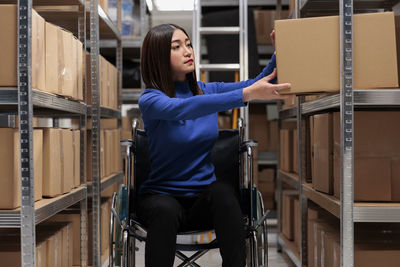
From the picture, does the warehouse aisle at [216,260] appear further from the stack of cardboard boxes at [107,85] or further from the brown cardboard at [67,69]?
the brown cardboard at [67,69]

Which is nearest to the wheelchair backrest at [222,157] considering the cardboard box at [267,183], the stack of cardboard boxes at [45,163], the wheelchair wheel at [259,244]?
the wheelchair wheel at [259,244]

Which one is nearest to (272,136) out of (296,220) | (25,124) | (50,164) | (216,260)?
(296,220)

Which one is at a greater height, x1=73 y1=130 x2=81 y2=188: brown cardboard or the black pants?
x1=73 y1=130 x2=81 y2=188: brown cardboard

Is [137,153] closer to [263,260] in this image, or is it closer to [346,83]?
[263,260]

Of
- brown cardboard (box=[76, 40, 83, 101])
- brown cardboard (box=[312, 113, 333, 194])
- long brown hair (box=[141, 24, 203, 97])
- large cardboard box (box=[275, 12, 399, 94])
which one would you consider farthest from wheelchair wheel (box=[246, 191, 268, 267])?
brown cardboard (box=[76, 40, 83, 101])

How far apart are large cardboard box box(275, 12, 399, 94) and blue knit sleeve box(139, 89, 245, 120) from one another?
0.67 ft

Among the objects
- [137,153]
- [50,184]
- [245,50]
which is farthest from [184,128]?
[245,50]

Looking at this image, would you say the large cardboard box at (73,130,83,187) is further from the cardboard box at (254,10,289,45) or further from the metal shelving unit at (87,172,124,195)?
the cardboard box at (254,10,289,45)

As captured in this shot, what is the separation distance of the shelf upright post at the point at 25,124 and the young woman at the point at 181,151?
0.41m

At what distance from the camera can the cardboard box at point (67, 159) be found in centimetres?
206

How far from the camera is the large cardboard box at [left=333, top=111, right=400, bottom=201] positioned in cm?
171

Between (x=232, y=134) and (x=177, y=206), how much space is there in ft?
1.87

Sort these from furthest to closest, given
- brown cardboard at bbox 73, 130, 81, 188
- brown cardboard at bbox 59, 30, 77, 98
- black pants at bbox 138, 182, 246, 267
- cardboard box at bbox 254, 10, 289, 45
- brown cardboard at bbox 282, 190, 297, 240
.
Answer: cardboard box at bbox 254, 10, 289, 45 → brown cardboard at bbox 282, 190, 297, 240 → brown cardboard at bbox 73, 130, 81, 188 → brown cardboard at bbox 59, 30, 77, 98 → black pants at bbox 138, 182, 246, 267

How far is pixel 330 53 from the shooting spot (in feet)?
5.43
